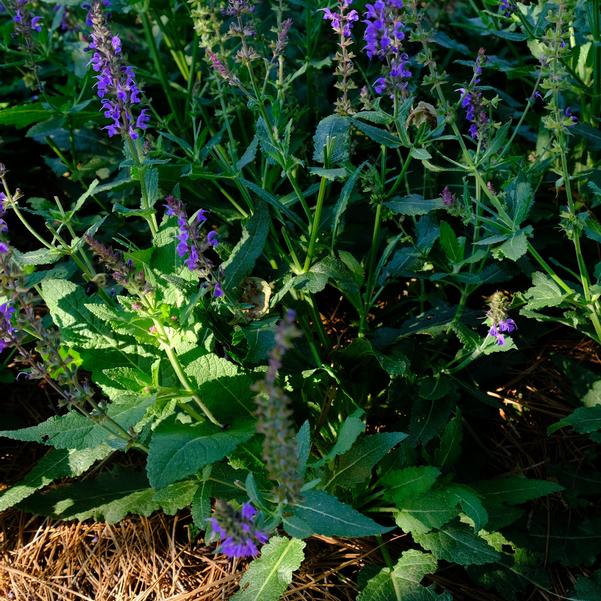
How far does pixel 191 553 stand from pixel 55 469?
531mm

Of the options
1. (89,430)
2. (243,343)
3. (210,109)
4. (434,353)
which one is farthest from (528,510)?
(210,109)

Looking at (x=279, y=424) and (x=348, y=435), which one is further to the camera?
(x=348, y=435)

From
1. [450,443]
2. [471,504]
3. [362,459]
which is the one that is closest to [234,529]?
[362,459]

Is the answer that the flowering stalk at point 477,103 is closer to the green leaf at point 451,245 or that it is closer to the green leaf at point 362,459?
the green leaf at point 451,245

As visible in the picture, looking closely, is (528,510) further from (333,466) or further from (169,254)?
(169,254)

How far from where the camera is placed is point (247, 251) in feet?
7.62

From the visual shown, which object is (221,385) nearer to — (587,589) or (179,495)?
(179,495)

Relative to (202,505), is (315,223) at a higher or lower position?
higher

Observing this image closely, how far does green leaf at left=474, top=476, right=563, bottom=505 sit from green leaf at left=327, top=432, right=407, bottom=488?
0.39 m

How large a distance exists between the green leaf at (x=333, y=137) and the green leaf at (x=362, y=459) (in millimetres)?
863

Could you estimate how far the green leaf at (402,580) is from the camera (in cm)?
210

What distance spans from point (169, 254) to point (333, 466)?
0.87 meters

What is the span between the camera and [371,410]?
8.55 ft

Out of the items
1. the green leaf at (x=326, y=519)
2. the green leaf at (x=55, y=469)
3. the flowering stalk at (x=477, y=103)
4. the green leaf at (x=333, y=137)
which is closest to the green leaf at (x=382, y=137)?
the green leaf at (x=333, y=137)
